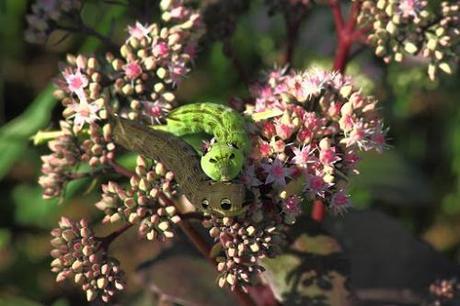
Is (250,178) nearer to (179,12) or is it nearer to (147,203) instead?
(147,203)

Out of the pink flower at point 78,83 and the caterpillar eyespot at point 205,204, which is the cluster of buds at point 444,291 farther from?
the pink flower at point 78,83

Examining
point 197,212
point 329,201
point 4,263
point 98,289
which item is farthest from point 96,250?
point 4,263

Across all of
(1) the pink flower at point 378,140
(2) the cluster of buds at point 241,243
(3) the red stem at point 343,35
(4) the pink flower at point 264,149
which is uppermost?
(3) the red stem at point 343,35

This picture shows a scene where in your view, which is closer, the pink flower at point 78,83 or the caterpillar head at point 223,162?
the caterpillar head at point 223,162

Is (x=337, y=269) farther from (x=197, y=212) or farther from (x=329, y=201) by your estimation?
(x=197, y=212)

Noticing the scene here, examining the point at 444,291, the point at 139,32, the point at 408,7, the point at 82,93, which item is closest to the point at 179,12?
the point at 139,32

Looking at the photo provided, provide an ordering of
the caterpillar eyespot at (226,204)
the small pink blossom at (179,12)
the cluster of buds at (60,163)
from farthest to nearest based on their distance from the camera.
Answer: the small pink blossom at (179,12)
the cluster of buds at (60,163)
the caterpillar eyespot at (226,204)

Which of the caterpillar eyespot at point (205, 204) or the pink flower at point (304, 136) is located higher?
the pink flower at point (304, 136)

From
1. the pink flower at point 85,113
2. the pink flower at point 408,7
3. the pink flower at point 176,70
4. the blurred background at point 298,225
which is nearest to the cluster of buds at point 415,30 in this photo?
the pink flower at point 408,7
